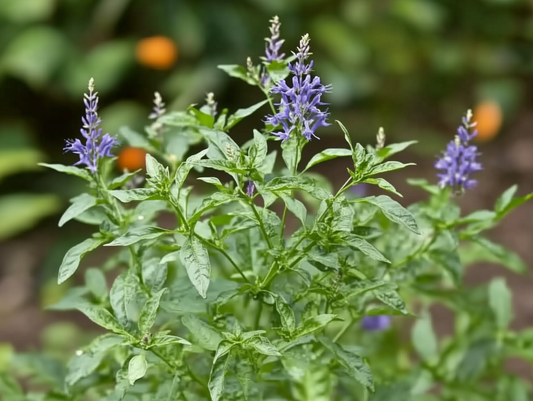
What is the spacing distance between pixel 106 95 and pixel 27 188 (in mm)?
563

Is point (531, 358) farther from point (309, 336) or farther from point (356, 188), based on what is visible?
point (356, 188)

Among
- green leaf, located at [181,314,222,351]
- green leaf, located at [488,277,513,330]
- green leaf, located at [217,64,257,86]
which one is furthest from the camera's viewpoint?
green leaf, located at [488,277,513,330]

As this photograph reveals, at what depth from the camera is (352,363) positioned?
3.38ft

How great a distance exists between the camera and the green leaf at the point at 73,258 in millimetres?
943

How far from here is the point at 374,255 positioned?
3.05 feet

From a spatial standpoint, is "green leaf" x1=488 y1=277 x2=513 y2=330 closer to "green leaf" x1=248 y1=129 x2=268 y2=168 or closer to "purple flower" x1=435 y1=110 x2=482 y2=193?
"purple flower" x1=435 y1=110 x2=482 y2=193

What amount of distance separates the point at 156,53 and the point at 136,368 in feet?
8.19

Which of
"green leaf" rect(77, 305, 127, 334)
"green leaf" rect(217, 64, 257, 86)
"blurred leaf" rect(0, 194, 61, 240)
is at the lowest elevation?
"blurred leaf" rect(0, 194, 61, 240)

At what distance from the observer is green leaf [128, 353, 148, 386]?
90cm

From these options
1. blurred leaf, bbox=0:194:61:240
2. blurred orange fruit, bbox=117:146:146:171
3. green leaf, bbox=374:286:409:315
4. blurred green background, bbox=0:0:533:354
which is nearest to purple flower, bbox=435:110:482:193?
green leaf, bbox=374:286:409:315

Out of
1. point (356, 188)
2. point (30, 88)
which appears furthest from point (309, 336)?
point (30, 88)

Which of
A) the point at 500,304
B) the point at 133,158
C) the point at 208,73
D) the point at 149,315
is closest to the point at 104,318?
the point at 149,315

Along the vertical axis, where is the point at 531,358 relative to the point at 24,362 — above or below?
above

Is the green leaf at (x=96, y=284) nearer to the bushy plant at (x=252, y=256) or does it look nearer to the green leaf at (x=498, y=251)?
the bushy plant at (x=252, y=256)
